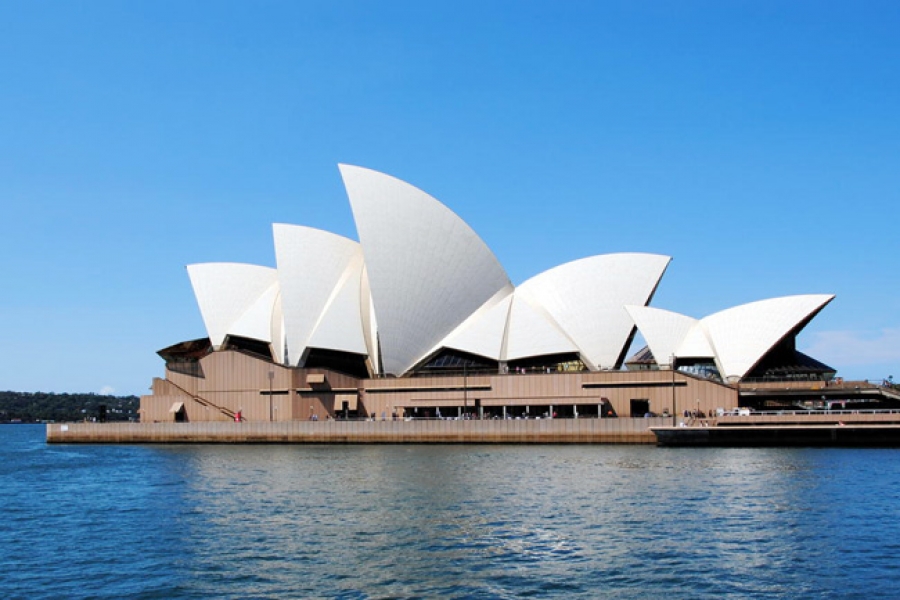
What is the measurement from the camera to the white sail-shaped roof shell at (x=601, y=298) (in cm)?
5897

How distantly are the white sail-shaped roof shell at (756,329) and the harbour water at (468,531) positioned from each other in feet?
49.5

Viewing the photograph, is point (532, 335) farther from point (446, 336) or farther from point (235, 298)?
point (235, 298)

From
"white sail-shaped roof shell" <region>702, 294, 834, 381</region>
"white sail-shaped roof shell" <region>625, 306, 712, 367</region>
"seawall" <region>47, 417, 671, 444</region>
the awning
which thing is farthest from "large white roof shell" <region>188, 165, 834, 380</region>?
"seawall" <region>47, 417, 671, 444</region>

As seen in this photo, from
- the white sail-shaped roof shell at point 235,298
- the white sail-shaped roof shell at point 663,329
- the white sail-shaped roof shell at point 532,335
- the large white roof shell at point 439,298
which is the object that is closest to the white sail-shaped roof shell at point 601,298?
the large white roof shell at point 439,298

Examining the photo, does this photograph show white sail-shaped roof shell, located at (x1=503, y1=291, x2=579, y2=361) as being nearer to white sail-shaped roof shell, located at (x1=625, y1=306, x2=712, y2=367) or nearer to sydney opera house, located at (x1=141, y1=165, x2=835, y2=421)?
sydney opera house, located at (x1=141, y1=165, x2=835, y2=421)

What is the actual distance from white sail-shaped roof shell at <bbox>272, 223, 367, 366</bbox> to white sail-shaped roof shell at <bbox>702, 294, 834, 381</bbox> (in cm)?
2383

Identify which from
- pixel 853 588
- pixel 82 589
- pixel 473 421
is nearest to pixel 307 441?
pixel 473 421

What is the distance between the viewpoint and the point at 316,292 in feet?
205

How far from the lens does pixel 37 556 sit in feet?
71.0

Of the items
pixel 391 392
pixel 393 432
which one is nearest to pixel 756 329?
pixel 393 432

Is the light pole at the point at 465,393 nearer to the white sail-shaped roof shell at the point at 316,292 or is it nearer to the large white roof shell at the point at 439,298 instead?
the large white roof shell at the point at 439,298

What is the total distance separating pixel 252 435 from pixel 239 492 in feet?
93.3

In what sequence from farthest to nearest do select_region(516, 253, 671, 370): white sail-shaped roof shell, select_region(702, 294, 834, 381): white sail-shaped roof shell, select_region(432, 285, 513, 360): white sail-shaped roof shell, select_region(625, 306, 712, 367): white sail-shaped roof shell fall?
1. select_region(432, 285, 513, 360): white sail-shaped roof shell
2. select_region(516, 253, 671, 370): white sail-shaped roof shell
3. select_region(625, 306, 712, 367): white sail-shaped roof shell
4. select_region(702, 294, 834, 381): white sail-shaped roof shell

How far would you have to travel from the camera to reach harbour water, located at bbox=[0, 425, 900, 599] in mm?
17734
